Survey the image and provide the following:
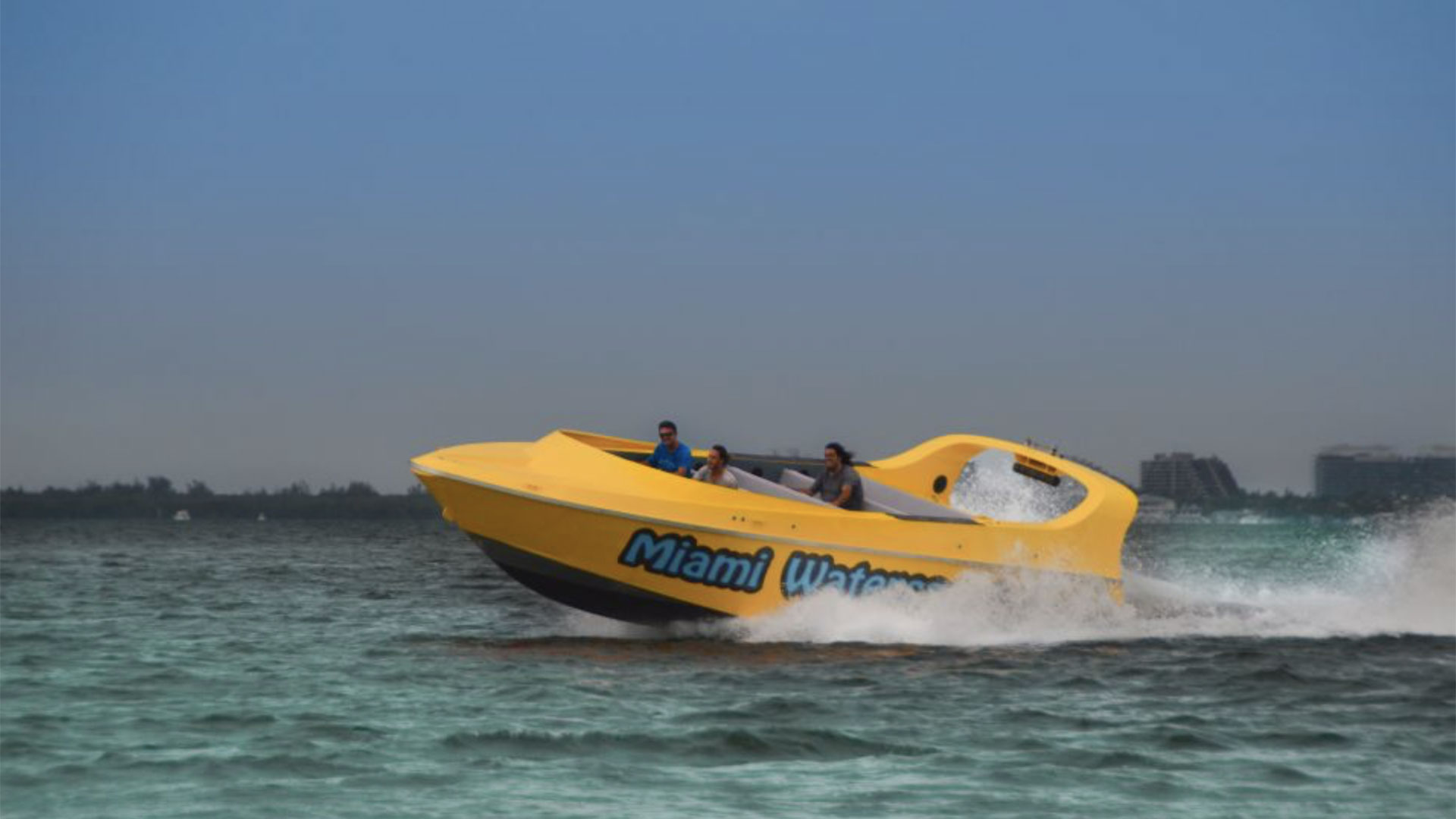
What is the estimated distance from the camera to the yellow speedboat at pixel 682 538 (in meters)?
15.8

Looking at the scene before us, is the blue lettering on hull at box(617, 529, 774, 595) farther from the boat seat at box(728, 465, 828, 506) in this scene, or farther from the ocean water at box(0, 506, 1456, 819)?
the boat seat at box(728, 465, 828, 506)

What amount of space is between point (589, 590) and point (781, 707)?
451 cm

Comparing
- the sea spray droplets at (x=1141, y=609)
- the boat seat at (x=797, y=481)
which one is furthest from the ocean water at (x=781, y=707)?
the boat seat at (x=797, y=481)

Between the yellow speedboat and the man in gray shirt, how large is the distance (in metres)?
0.60

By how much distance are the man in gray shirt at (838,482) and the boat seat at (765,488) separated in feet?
0.50

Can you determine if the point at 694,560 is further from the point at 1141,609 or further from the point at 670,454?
the point at 1141,609

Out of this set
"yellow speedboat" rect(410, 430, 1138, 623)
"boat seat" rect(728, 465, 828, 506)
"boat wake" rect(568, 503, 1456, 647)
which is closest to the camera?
"yellow speedboat" rect(410, 430, 1138, 623)

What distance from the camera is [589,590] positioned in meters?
16.0

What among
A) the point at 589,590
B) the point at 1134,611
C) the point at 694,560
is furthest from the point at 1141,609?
the point at 589,590

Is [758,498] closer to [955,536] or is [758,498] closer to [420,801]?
[955,536]

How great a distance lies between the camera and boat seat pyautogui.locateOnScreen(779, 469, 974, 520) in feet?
57.6

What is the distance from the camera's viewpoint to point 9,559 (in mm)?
53625

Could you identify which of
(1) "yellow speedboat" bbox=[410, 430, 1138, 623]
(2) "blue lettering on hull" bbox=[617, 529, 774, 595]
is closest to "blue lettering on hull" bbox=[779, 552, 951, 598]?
(1) "yellow speedboat" bbox=[410, 430, 1138, 623]

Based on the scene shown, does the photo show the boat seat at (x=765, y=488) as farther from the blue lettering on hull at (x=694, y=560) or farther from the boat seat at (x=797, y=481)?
the blue lettering on hull at (x=694, y=560)
